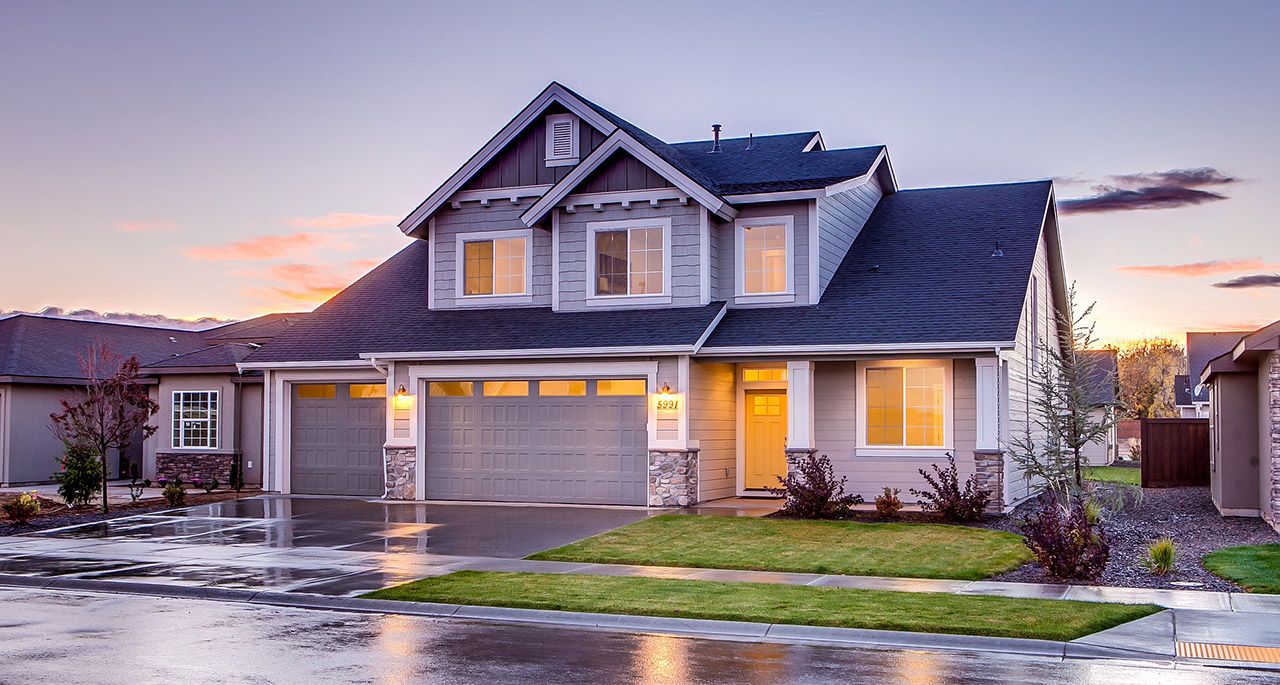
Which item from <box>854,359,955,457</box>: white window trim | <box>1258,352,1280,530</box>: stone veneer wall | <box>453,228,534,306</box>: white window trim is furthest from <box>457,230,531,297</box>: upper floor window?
<box>1258,352,1280,530</box>: stone veneer wall

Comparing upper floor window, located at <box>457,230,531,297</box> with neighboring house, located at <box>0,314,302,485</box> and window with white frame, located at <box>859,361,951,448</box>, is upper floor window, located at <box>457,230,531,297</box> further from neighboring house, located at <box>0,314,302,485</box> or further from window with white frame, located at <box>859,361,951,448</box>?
window with white frame, located at <box>859,361,951,448</box>

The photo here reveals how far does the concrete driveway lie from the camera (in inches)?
570

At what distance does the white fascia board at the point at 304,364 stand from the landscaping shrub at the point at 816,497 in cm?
971

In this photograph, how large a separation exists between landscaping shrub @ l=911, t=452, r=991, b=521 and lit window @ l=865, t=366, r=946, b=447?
1416 mm

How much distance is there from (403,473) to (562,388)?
4036 mm

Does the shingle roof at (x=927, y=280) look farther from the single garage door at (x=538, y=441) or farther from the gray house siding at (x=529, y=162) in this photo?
the gray house siding at (x=529, y=162)

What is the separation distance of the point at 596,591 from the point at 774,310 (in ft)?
38.1

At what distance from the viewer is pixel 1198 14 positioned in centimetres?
2133

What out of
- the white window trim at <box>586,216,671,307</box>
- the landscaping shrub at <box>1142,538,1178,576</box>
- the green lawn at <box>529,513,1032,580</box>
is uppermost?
the white window trim at <box>586,216,671,307</box>

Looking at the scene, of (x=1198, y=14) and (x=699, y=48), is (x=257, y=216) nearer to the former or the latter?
(x=699, y=48)

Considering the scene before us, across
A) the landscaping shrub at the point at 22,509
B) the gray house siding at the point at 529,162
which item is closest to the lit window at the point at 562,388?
the gray house siding at the point at 529,162

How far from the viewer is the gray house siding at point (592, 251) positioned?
23.6 meters

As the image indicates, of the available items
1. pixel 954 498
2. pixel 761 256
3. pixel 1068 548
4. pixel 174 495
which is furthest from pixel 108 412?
pixel 1068 548

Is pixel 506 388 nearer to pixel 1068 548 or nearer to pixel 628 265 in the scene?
pixel 628 265
